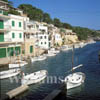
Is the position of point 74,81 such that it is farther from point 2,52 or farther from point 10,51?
point 10,51

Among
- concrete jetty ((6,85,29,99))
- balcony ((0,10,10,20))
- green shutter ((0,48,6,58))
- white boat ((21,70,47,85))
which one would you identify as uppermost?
balcony ((0,10,10,20))

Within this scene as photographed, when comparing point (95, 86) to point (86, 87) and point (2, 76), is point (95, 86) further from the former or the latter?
point (2, 76)

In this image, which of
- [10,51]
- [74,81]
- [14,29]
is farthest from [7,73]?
[14,29]

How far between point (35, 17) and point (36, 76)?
8256 cm

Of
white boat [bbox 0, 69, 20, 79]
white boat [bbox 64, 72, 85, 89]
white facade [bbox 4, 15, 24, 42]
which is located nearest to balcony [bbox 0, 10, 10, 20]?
white facade [bbox 4, 15, 24, 42]

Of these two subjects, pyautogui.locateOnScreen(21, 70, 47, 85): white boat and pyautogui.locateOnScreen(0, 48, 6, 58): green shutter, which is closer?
pyautogui.locateOnScreen(21, 70, 47, 85): white boat

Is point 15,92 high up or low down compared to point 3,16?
down

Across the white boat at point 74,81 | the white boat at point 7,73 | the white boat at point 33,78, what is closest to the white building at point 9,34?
the white boat at point 7,73

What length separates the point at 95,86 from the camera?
20641mm

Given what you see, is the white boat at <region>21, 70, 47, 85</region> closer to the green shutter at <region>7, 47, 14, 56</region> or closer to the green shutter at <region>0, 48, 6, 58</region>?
the green shutter at <region>0, 48, 6, 58</region>

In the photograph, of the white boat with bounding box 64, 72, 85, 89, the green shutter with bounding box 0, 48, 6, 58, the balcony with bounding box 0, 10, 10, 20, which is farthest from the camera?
the green shutter with bounding box 0, 48, 6, 58

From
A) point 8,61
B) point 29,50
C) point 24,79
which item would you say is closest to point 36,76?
point 24,79

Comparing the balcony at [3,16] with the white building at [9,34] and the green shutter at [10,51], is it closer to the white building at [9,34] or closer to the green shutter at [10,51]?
the white building at [9,34]

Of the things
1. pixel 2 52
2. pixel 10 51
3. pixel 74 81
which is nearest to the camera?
pixel 74 81
